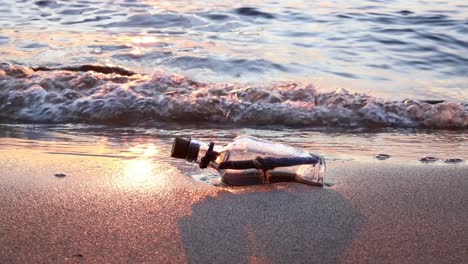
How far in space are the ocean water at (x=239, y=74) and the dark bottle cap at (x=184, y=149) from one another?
0.81 m

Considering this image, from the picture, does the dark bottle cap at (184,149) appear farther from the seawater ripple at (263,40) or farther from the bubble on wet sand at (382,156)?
the seawater ripple at (263,40)

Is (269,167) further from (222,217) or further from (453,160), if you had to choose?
(453,160)

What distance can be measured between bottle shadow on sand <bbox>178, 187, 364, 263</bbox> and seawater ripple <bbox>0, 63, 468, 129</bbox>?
7.03 feet

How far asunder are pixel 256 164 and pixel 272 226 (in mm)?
512

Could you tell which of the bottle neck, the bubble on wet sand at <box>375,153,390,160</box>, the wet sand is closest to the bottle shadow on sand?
the wet sand

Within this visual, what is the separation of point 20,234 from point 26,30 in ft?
21.1

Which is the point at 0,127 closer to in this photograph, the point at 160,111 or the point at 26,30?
the point at 160,111

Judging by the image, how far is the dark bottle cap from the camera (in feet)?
8.14

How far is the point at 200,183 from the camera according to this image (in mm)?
2646

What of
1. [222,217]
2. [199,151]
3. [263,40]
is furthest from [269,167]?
[263,40]

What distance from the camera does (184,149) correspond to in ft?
8.18

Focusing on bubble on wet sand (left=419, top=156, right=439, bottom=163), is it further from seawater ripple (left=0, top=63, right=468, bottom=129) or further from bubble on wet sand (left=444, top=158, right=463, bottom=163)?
seawater ripple (left=0, top=63, right=468, bottom=129)

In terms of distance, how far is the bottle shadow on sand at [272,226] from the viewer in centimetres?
189

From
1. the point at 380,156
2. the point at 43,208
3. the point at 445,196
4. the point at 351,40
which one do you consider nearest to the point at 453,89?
the point at 351,40
